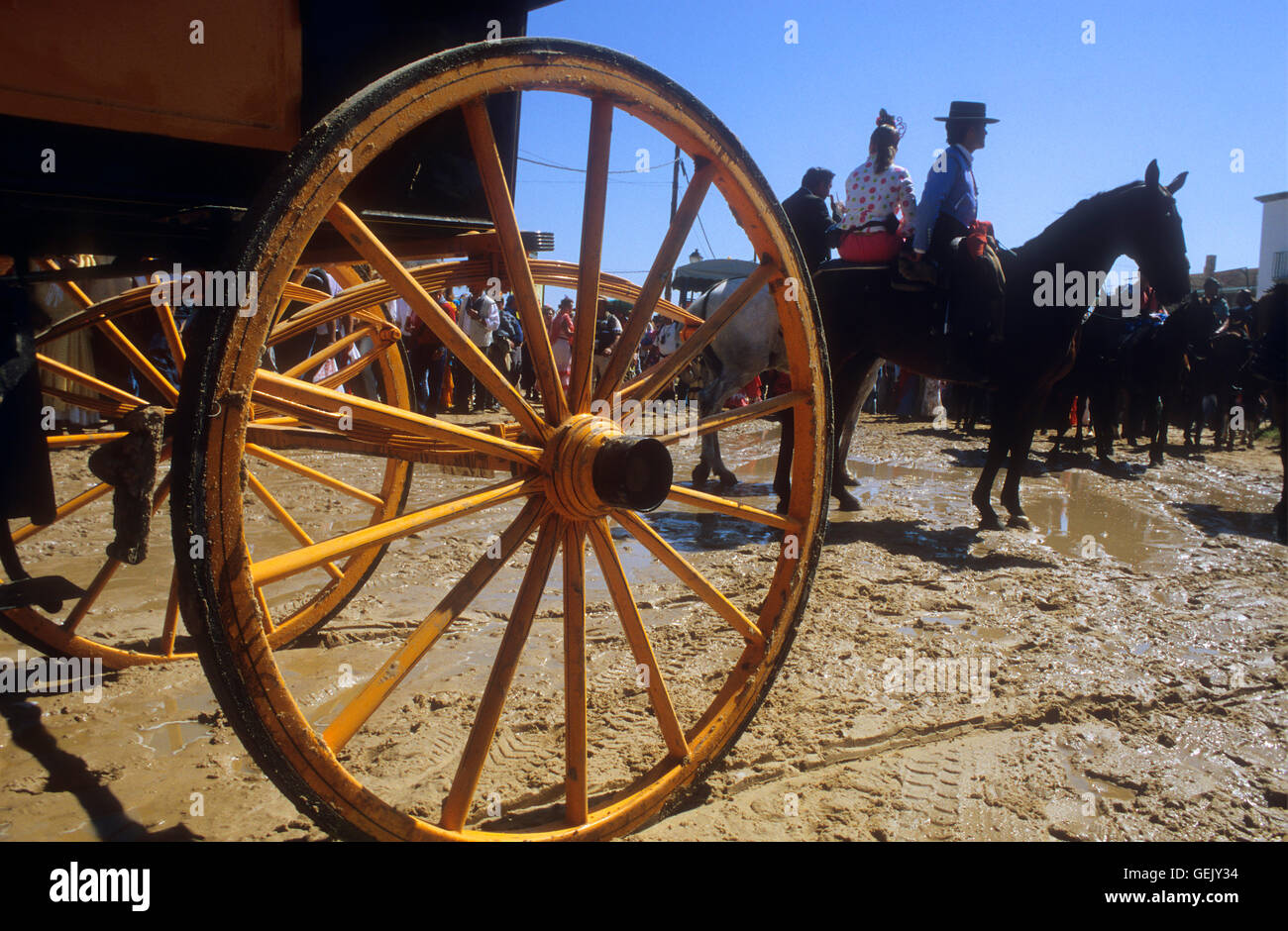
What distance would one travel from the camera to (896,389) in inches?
664

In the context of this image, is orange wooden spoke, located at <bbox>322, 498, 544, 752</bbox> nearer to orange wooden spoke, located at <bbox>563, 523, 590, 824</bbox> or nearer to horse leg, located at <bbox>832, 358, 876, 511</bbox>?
orange wooden spoke, located at <bbox>563, 523, 590, 824</bbox>

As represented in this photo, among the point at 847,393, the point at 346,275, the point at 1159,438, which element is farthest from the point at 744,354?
the point at 1159,438

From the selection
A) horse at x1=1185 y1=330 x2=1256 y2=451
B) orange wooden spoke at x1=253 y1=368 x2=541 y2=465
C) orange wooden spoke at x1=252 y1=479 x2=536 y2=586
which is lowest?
orange wooden spoke at x1=252 y1=479 x2=536 y2=586

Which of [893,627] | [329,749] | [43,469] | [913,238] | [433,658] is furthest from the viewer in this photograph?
[913,238]

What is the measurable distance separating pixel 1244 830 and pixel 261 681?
2493 mm

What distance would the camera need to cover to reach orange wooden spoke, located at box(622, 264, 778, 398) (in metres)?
2.15

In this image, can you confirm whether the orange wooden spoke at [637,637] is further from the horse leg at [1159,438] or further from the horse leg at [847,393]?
the horse leg at [1159,438]

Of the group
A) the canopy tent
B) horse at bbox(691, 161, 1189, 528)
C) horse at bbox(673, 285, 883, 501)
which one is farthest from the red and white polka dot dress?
the canopy tent

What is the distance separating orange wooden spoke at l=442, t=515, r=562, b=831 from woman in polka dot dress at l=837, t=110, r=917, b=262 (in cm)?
505

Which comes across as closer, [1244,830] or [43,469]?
[43,469]

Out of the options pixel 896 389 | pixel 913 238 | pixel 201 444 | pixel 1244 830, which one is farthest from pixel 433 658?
pixel 896 389

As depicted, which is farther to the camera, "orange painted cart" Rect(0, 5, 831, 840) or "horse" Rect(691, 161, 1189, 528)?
"horse" Rect(691, 161, 1189, 528)
